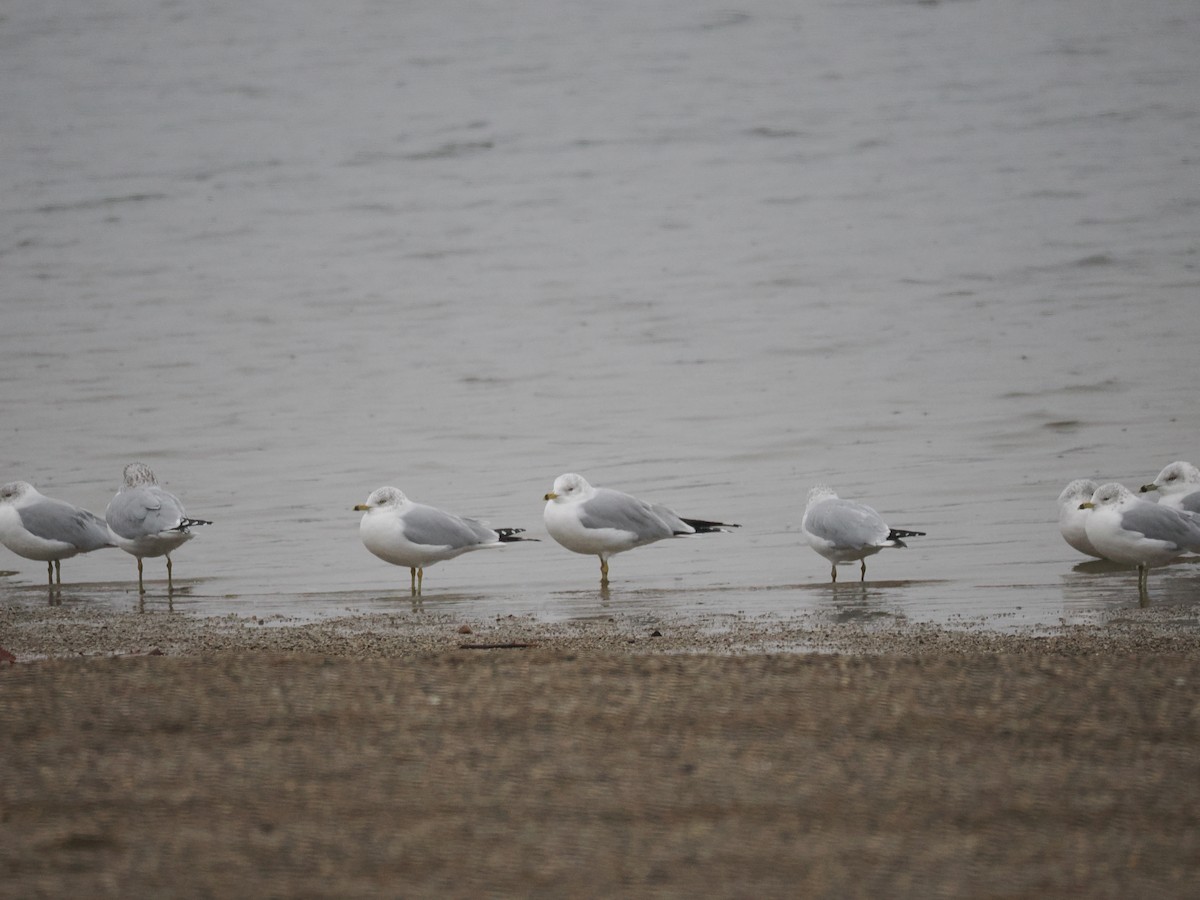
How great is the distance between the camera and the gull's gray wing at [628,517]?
30.2 ft

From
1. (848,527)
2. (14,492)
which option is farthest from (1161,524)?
(14,492)

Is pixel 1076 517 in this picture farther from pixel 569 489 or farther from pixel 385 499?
pixel 385 499

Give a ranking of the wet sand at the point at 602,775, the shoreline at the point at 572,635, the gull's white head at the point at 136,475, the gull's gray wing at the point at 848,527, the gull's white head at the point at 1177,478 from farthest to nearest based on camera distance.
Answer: the gull's white head at the point at 136,475 → the gull's white head at the point at 1177,478 → the gull's gray wing at the point at 848,527 → the shoreline at the point at 572,635 → the wet sand at the point at 602,775

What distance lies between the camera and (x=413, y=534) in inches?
353

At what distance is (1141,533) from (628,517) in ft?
9.30

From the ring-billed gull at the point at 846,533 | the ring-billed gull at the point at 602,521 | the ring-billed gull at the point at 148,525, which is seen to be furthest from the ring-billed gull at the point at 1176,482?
the ring-billed gull at the point at 148,525

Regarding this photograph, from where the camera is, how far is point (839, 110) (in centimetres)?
3219

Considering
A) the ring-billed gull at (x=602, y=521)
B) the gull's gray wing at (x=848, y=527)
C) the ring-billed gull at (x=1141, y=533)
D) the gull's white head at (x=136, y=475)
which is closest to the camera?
the ring-billed gull at (x=1141, y=533)

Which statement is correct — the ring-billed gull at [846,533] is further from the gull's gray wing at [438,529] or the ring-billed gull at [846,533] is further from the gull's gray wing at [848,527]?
the gull's gray wing at [438,529]

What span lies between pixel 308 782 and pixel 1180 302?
17407mm

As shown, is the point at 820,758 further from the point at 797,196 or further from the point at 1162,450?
the point at 797,196

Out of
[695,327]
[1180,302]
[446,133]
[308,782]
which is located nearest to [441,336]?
[695,327]

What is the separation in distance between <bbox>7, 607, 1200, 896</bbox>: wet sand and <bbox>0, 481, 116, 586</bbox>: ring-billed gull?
403 centimetres

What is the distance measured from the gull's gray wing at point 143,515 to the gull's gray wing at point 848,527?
3550mm
